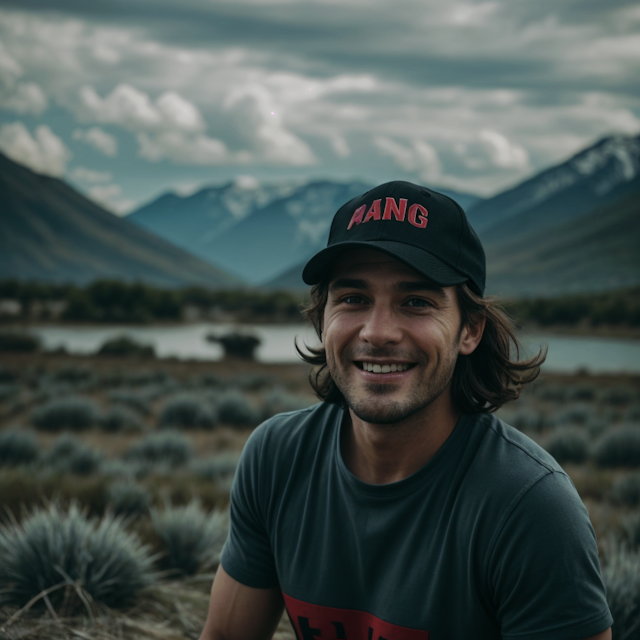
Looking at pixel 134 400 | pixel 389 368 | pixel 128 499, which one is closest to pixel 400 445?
pixel 389 368

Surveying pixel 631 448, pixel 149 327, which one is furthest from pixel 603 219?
pixel 631 448

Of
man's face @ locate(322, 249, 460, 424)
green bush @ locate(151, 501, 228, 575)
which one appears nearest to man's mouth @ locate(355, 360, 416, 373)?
man's face @ locate(322, 249, 460, 424)

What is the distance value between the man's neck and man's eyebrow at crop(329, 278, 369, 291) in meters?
0.49

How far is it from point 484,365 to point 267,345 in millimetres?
37047

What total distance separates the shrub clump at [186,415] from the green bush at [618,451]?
257 inches

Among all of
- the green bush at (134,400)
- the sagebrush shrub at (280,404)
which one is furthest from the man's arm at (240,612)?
the green bush at (134,400)

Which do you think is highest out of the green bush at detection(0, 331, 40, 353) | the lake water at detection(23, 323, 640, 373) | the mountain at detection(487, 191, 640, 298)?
the mountain at detection(487, 191, 640, 298)

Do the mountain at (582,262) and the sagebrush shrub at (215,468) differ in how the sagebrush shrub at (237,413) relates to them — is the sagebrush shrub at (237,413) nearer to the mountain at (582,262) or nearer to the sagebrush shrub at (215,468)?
the sagebrush shrub at (215,468)

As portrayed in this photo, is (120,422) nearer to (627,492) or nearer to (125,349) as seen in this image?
(627,492)

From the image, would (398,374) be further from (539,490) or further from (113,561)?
(113,561)

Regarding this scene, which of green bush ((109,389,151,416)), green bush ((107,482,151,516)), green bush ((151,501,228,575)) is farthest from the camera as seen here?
green bush ((109,389,151,416))

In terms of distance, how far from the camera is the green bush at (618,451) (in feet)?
28.4

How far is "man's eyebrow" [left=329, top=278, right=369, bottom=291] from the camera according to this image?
2.29 metres

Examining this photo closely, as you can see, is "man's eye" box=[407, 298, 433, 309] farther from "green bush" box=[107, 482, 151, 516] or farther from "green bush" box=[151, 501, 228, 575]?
"green bush" box=[107, 482, 151, 516]
